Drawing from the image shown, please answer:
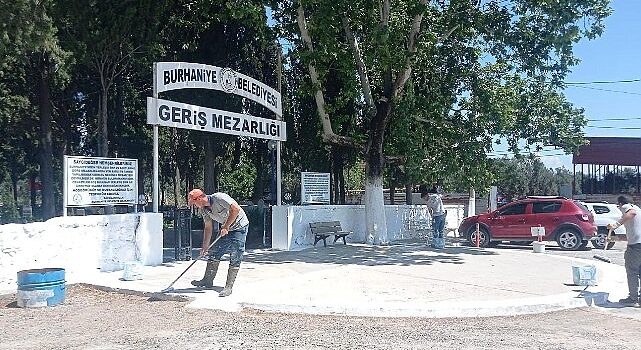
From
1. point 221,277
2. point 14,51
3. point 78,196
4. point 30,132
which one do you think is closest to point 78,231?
point 78,196

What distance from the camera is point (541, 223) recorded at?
22.0 m

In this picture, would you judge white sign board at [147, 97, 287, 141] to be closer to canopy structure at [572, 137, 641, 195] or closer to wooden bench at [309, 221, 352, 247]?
wooden bench at [309, 221, 352, 247]

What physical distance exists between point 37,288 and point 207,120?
6843mm

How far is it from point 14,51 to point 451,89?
1274 cm

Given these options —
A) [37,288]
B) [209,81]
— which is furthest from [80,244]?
[209,81]

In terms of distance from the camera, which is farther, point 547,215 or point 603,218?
point 603,218

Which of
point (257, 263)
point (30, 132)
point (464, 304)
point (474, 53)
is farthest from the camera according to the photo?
point (30, 132)

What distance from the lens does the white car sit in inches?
894

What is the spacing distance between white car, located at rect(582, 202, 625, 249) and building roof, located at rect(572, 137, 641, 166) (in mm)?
18567

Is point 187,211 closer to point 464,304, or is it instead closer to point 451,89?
point 464,304

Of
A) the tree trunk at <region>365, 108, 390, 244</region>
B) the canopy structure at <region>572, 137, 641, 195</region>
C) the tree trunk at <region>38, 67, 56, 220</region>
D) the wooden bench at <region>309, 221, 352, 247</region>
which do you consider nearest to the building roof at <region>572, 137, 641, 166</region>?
the canopy structure at <region>572, 137, 641, 195</region>

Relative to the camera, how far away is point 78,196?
1301 centimetres

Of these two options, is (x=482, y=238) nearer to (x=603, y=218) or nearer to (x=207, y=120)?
(x=603, y=218)

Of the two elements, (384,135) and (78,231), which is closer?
(78,231)
